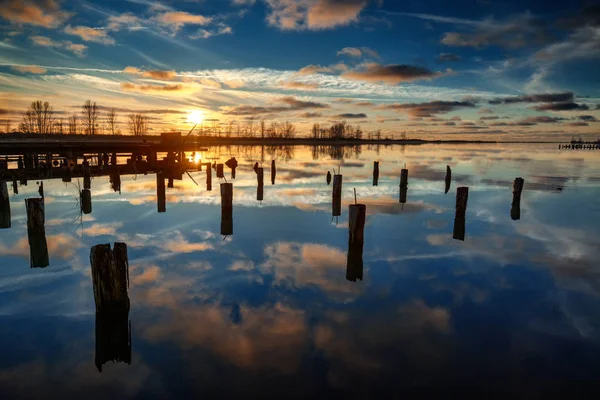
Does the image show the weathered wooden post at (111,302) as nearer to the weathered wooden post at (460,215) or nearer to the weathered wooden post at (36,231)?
the weathered wooden post at (36,231)

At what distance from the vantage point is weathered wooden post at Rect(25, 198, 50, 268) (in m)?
11.6

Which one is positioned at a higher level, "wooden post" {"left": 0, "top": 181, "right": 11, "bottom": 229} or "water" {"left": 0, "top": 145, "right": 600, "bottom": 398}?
"wooden post" {"left": 0, "top": 181, "right": 11, "bottom": 229}

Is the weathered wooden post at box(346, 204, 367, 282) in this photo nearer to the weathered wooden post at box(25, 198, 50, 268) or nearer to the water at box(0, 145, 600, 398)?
the water at box(0, 145, 600, 398)

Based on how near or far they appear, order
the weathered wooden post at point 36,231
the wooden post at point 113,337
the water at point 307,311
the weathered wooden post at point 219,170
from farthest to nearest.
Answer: the weathered wooden post at point 219,170 → the weathered wooden post at point 36,231 → the wooden post at point 113,337 → the water at point 307,311

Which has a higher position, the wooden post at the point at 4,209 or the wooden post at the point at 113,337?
the wooden post at the point at 4,209

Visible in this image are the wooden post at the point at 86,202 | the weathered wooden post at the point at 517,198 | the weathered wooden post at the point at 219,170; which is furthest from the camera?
the weathered wooden post at the point at 219,170

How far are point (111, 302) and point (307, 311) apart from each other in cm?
426

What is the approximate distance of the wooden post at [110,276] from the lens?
7.05 m

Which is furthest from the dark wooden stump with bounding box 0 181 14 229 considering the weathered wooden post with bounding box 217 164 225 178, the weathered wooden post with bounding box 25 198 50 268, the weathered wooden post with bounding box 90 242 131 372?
the weathered wooden post with bounding box 217 164 225 178

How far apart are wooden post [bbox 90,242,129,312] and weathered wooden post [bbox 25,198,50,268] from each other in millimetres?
5508

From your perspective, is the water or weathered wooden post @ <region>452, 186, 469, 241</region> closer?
the water

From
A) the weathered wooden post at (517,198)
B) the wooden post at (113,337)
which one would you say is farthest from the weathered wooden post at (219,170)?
the wooden post at (113,337)

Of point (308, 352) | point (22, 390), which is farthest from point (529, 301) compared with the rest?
point (22, 390)

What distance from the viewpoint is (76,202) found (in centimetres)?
2078
